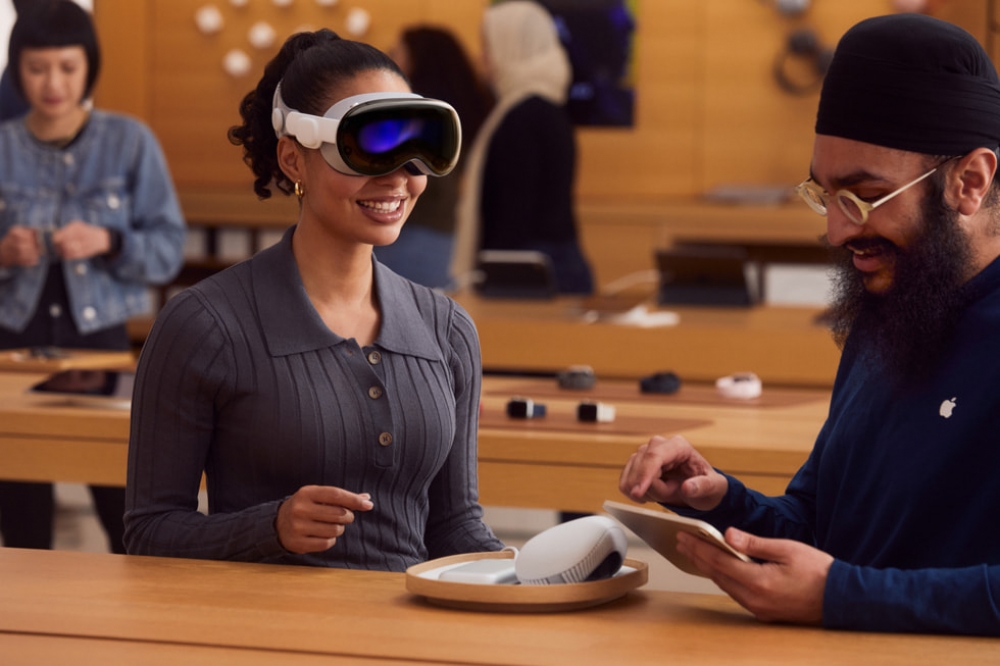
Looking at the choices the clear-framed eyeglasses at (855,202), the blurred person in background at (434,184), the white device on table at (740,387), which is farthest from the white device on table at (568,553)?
the blurred person in background at (434,184)

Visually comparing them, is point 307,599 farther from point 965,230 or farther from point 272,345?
point 965,230

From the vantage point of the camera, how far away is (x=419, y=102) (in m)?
1.69

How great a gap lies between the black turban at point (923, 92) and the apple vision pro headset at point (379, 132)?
19.8 inches

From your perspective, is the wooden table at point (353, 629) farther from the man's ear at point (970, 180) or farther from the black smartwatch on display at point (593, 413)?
the black smartwatch on display at point (593, 413)

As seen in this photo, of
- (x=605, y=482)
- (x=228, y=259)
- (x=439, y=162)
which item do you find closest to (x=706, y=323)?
(x=605, y=482)

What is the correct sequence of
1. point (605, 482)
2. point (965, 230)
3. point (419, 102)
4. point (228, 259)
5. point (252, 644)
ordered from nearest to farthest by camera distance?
point (252, 644), point (965, 230), point (419, 102), point (605, 482), point (228, 259)

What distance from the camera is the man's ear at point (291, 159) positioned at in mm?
1812

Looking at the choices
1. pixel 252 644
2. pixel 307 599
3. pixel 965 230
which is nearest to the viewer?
pixel 252 644

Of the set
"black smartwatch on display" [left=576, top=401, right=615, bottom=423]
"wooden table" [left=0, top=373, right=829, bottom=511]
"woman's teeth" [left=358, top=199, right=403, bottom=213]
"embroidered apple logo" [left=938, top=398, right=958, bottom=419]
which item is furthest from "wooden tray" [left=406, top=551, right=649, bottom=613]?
Result: "black smartwatch on display" [left=576, top=401, right=615, bottom=423]

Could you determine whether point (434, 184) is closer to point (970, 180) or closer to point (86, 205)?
point (86, 205)

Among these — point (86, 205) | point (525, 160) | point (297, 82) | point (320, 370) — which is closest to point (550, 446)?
point (320, 370)

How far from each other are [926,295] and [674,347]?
2.19 m

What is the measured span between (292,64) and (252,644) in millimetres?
847

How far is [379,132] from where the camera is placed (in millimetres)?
1707
